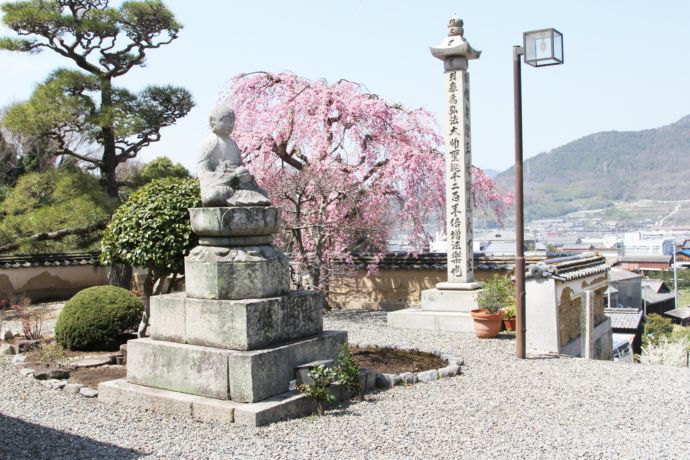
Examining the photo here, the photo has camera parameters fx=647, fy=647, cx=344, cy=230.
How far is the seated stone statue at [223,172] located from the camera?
6234 mm

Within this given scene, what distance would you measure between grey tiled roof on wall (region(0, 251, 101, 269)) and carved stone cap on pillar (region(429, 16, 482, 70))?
11.7 m

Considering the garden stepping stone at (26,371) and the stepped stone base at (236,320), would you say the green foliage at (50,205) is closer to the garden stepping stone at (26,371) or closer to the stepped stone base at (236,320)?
the garden stepping stone at (26,371)

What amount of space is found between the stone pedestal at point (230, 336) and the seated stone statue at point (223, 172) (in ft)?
0.46

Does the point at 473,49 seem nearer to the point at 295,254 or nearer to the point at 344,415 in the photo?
the point at 295,254

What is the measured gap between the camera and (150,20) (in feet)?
52.2

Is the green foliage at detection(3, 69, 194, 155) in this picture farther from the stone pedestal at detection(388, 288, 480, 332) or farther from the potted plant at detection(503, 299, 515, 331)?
the potted plant at detection(503, 299, 515, 331)

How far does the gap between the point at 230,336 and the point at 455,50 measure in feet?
25.6

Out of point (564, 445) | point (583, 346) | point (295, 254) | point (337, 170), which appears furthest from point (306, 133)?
point (564, 445)

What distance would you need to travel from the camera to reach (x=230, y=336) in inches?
231

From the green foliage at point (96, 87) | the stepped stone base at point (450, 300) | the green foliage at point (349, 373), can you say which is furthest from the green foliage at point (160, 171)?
the green foliage at point (349, 373)

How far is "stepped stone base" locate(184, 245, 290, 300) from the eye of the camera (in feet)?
19.9

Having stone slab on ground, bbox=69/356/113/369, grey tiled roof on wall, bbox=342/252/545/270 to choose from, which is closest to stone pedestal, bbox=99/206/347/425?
stone slab on ground, bbox=69/356/113/369

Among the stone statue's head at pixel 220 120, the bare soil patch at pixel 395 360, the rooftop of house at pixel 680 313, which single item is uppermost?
the stone statue's head at pixel 220 120

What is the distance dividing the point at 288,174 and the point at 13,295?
8836 mm
